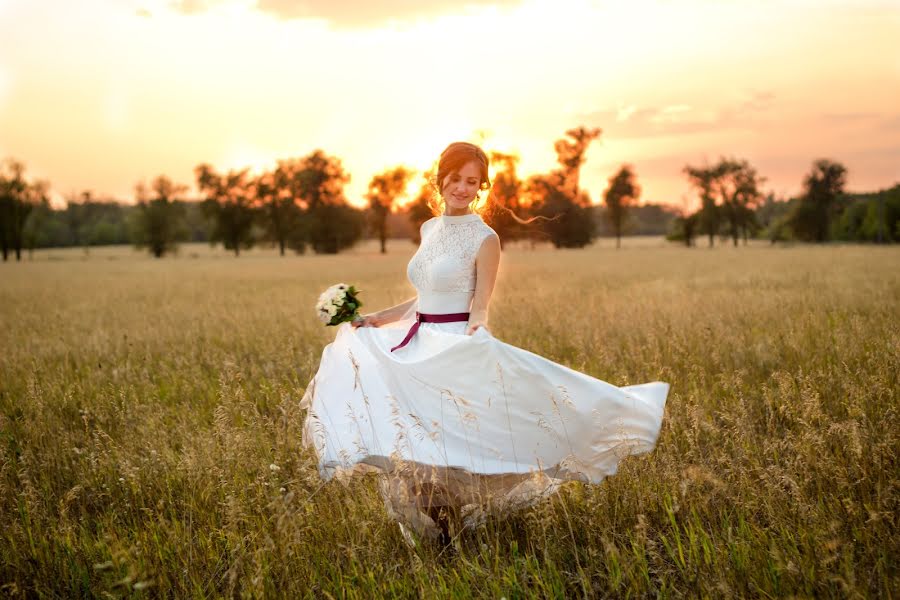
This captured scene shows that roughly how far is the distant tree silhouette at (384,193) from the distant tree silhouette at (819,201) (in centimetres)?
5141

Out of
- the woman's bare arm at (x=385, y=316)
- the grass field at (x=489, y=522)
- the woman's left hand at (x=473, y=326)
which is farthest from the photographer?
the woman's bare arm at (x=385, y=316)

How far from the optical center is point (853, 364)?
271 inches

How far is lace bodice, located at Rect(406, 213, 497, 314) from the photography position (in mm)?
4086

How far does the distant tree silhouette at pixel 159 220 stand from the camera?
82.6m

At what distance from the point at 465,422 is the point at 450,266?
1.02m

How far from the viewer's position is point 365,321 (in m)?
4.40

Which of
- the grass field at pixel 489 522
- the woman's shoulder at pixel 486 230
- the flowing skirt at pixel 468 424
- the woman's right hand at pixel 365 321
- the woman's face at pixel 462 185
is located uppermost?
the woman's face at pixel 462 185

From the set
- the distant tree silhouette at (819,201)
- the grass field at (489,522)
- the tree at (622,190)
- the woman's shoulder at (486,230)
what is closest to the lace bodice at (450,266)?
the woman's shoulder at (486,230)

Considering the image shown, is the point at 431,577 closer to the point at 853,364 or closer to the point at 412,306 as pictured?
the point at 412,306

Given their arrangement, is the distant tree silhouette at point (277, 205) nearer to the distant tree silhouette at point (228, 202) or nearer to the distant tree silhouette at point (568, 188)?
the distant tree silhouette at point (228, 202)

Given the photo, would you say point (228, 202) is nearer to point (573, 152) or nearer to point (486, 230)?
point (573, 152)

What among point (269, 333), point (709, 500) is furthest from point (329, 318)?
point (269, 333)

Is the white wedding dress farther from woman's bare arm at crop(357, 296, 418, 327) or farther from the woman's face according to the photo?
the woman's face

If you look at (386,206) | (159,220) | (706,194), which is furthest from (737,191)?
(159,220)
